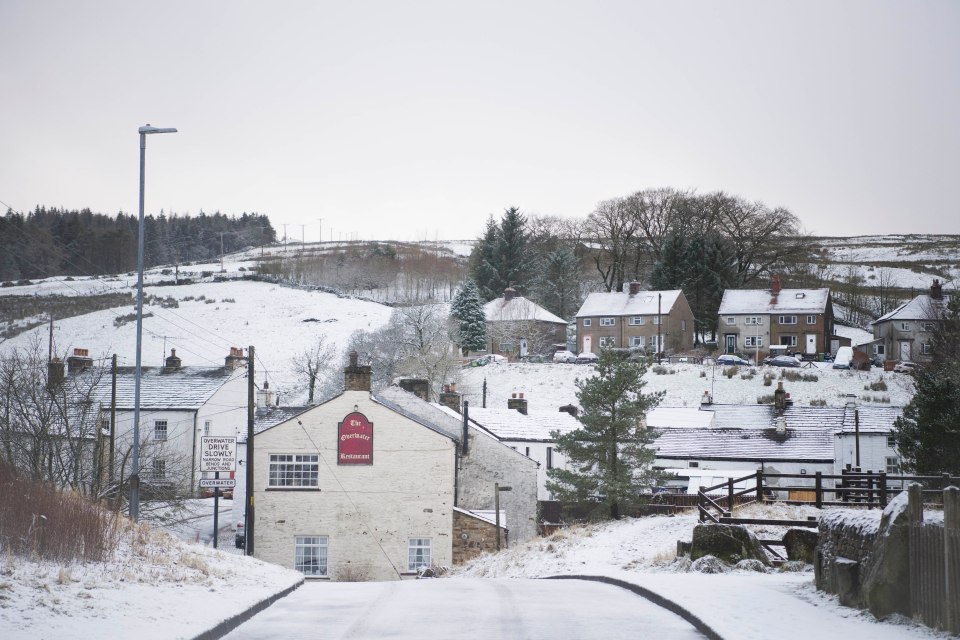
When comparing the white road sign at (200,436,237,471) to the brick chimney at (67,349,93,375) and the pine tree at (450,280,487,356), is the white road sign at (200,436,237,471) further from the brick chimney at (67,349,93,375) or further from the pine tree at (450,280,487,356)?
the pine tree at (450,280,487,356)

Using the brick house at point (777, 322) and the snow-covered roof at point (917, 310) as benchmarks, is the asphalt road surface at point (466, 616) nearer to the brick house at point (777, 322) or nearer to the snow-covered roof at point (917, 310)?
the snow-covered roof at point (917, 310)

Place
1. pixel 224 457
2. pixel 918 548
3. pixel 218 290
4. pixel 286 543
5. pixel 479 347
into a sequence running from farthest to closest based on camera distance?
1. pixel 218 290
2. pixel 479 347
3. pixel 286 543
4. pixel 224 457
5. pixel 918 548

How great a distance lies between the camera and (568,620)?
40.0 feet

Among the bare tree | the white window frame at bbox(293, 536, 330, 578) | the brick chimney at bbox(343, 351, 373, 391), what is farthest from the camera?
the bare tree

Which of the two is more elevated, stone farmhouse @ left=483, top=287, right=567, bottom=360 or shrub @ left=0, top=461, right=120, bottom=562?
stone farmhouse @ left=483, top=287, right=567, bottom=360

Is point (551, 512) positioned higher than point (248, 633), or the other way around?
point (248, 633)

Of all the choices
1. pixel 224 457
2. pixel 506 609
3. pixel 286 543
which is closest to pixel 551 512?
pixel 286 543

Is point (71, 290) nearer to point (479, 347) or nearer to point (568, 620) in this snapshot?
point (479, 347)

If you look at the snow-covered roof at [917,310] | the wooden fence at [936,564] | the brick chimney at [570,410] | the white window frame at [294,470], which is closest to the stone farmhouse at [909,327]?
the snow-covered roof at [917,310]

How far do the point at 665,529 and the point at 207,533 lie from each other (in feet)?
76.8

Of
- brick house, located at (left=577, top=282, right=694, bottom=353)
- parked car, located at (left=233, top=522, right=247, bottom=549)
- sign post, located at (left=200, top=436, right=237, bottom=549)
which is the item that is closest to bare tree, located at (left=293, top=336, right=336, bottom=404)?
brick house, located at (left=577, top=282, right=694, bottom=353)

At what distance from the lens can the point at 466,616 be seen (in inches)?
495

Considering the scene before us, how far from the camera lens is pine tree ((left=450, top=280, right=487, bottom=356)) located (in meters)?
93.8

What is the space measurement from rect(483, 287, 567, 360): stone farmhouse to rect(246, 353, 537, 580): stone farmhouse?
5366 cm
